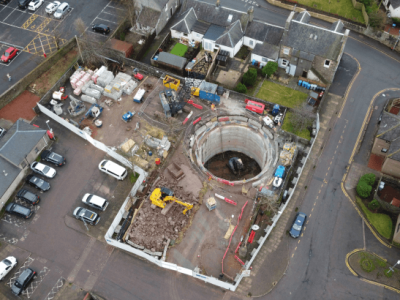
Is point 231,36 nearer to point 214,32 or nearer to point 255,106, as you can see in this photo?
point 214,32

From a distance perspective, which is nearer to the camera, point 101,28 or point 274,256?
point 274,256

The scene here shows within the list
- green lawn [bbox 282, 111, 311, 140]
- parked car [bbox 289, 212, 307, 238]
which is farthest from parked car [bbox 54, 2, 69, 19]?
parked car [bbox 289, 212, 307, 238]

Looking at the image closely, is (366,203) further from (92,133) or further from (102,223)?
(92,133)

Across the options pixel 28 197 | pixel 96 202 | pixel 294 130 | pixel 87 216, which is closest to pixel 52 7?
pixel 28 197

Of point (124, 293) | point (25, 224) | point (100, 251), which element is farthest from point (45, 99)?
point (124, 293)

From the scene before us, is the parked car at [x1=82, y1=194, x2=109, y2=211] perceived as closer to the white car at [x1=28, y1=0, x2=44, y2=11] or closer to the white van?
the white van

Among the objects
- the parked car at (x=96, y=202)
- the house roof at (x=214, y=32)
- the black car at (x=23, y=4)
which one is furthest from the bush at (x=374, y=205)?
the black car at (x=23, y=4)
